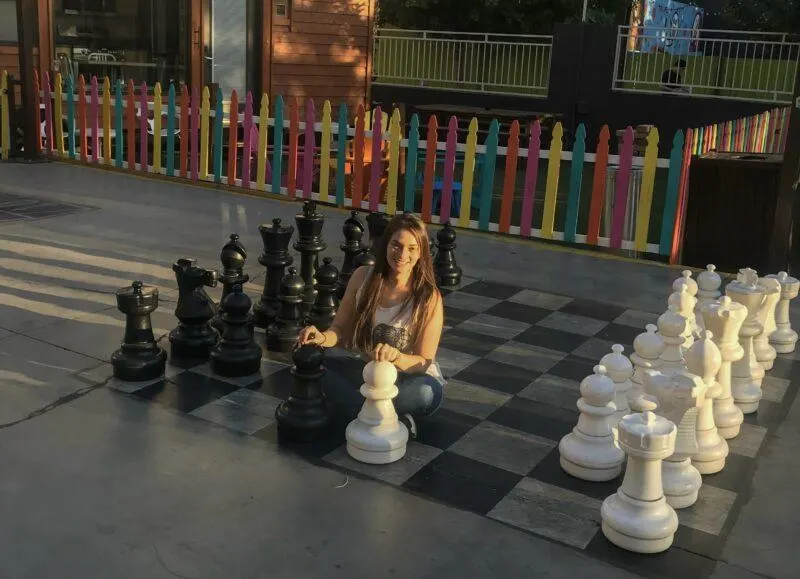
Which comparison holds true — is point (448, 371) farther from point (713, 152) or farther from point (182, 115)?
point (182, 115)

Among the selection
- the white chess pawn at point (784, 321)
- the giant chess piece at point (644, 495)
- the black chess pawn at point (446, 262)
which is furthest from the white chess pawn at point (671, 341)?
the black chess pawn at point (446, 262)

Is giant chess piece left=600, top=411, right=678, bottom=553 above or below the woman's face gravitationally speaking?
below

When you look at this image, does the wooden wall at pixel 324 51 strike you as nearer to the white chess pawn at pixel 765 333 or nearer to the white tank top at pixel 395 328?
the white chess pawn at pixel 765 333

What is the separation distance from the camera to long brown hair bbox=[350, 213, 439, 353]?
3.63 metres

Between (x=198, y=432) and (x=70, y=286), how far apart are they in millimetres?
2611

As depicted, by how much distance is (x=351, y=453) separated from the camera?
3480mm

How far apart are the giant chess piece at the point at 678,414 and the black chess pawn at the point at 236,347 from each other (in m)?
1.96

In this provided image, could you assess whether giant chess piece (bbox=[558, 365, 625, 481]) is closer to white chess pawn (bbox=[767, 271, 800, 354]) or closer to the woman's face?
the woman's face

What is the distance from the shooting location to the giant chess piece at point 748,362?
13.6ft

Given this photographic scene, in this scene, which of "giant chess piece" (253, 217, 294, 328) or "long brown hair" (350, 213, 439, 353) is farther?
"giant chess piece" (253, 217, 294, 328)

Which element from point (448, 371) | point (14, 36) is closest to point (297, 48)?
point (14, 36)

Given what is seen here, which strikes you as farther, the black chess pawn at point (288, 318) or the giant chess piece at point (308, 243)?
the giant chess piece at point (308, 243)

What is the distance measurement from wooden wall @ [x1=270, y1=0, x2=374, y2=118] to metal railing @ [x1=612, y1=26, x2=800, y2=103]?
562cm

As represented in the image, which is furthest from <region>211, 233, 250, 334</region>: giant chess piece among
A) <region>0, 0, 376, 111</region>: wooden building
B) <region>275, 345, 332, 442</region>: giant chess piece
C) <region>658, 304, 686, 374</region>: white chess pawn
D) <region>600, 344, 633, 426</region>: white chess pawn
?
<region>0, 0, 376, 111</region>: wooden building
